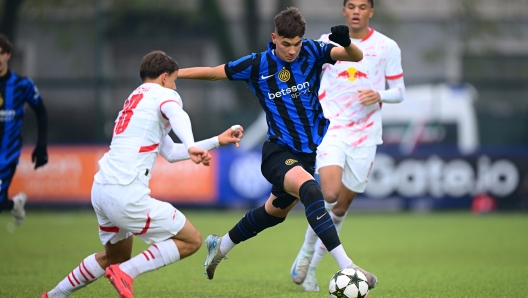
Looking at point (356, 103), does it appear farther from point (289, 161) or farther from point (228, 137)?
point (228, 137)

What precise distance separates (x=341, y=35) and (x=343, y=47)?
40 cm

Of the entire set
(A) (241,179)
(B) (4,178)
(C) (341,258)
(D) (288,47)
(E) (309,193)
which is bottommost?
(A) (241,179)

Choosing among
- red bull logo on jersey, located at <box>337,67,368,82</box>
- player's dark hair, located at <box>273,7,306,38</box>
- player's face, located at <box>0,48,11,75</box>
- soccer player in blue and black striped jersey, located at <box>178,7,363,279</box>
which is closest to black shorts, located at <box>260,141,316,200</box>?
soccer player in blue and black striped jersey, located at <box>178,7,363,279</box>

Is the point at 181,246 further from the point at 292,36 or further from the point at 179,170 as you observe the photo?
the point at 179,170

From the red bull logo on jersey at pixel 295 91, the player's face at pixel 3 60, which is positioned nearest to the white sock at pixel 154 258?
the red bull logo on jersey at pixel 295 91

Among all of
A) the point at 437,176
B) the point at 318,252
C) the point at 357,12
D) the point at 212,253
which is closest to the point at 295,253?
the point at 318,252

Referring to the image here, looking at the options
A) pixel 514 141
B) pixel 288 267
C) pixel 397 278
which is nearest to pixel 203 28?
pixel 514 141

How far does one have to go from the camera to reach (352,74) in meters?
6.77

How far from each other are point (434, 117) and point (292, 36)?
457 inches

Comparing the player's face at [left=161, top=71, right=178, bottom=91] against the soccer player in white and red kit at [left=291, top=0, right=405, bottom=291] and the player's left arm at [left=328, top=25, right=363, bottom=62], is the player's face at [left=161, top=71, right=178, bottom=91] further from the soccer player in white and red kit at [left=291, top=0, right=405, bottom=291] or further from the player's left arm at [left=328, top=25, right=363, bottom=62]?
the soccer player in white and red kit at [left=291, top=0, right=405, bottom=291]

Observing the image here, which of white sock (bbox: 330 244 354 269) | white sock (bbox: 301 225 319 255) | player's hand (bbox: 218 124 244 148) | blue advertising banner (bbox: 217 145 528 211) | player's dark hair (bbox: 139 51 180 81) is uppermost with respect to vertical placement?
player's dark hair (bbox: 139 51 180 81)

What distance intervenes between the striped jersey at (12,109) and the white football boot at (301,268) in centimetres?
306

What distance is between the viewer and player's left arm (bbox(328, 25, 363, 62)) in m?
5.14

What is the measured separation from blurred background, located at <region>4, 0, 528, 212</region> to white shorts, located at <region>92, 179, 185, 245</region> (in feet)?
30.0
